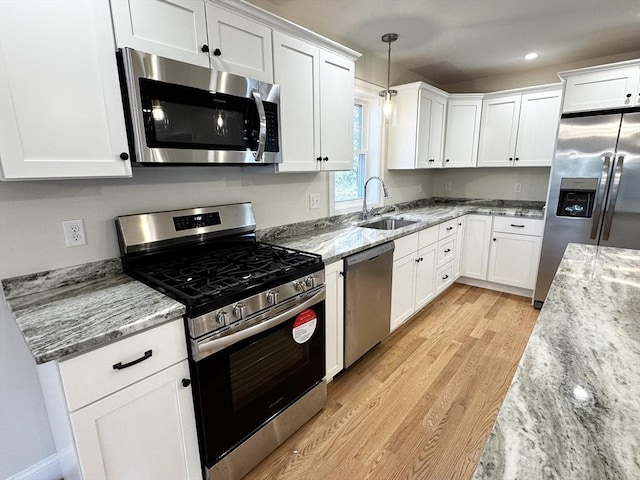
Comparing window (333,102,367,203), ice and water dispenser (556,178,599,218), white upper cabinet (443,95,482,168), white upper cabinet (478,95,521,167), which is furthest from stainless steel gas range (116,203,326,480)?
white upper cabinet (478,95,521,167)

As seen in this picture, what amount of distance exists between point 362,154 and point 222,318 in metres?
2.47

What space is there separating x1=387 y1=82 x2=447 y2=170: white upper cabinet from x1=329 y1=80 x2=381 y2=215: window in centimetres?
22

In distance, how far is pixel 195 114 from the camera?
151cm

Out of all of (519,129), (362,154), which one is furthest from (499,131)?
(362,154)

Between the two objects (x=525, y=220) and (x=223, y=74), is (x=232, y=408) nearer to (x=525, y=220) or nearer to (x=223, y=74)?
(x=223, y=74)

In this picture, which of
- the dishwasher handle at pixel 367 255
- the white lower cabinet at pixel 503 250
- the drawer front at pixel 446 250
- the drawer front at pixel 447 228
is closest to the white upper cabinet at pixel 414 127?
the drawer front at pixel 447 228

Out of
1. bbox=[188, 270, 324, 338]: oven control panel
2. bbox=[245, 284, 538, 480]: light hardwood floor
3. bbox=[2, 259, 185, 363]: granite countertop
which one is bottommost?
bbox=[245, 284, 538, 480]: light hardwood floor

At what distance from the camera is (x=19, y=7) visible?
105 centimetres

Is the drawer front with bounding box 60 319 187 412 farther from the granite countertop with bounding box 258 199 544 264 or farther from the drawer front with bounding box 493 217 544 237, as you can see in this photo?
the drawer front with bounding box 493 217 544 237

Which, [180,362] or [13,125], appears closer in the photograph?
[13,125]

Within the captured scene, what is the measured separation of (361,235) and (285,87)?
1.12 m

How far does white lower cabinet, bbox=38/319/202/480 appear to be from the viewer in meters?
1.02

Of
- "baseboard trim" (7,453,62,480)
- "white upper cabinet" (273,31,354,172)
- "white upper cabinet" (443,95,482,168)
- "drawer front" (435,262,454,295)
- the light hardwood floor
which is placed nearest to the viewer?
"baseboard trim" (7,453,62,480)

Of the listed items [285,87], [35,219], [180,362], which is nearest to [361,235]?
[285,87]
